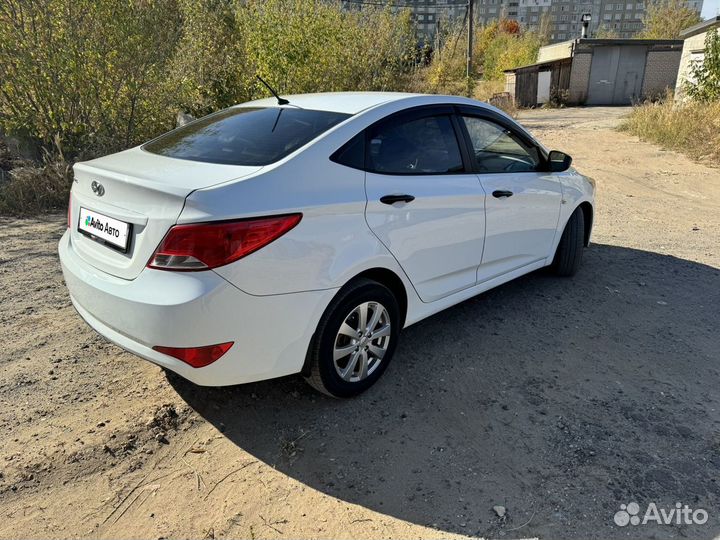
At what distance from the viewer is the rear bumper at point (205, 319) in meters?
2.22

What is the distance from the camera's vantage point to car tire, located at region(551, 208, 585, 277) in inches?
185

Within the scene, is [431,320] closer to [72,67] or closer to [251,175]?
[251,175]

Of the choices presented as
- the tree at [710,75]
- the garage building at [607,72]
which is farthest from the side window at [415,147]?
the garage building at [607,72]

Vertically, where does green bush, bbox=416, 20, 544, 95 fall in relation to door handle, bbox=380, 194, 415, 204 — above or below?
above

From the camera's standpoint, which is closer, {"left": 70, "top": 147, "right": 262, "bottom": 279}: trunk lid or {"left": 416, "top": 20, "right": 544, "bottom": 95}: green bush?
{"left": 70, "top": 147, "right": 262, "bottom": 279}: trunk lid

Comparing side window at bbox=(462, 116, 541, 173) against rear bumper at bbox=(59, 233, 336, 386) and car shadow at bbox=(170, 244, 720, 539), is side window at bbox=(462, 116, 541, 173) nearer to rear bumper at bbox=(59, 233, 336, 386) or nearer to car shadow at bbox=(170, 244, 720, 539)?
car shadow at bbox=(170, 244, 720, 539)

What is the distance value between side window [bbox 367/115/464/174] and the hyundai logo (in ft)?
4.56

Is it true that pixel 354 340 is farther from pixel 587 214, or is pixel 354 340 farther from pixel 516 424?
pixel 587 214

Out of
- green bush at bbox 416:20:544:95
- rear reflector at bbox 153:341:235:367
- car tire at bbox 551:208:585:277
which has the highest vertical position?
green bush at bbox 416:20:544:95

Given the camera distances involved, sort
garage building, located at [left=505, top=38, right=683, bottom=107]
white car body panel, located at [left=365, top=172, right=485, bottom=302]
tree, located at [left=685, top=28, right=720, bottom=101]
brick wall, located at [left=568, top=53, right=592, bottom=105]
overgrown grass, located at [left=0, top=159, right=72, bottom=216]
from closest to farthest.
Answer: white car body panel, located at [left=365, top=172, right=485, bottom=302], overgrown grass, located at [left=0, top=159, right=72, bottom=216], tree, located at [left=685, top=28, right=720, bottom=101], garage building, located at [left=505, top=38, right=683, bottom=107], brick wall, located at [left=568, top=53, right=592, bottom=105]

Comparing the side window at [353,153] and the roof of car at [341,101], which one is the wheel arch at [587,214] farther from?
the side window at [353,153]

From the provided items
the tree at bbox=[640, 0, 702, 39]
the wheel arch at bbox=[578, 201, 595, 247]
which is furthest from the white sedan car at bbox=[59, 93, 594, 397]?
the tree at bbox=[640, 0, 702, 39]

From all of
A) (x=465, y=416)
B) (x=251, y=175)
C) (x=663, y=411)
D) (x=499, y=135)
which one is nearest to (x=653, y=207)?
(x=499, y=135)

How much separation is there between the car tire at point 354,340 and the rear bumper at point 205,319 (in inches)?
4.5
